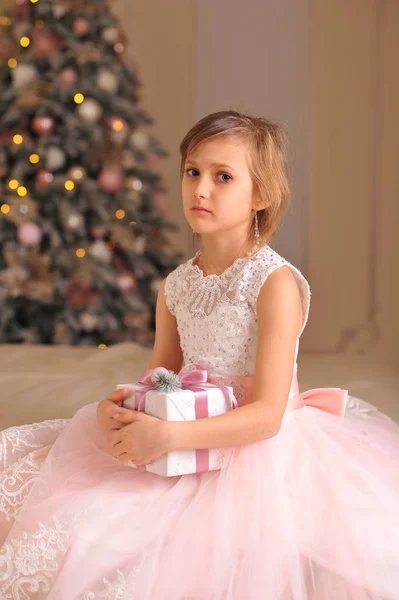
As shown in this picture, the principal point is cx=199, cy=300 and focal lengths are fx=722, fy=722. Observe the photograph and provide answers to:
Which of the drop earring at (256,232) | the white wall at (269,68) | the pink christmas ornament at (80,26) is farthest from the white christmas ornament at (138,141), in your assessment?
the drop earring at (256,232)

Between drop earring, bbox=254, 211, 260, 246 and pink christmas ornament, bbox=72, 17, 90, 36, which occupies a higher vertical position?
pink christmas ornament, bbox=72, 17, 90, 36

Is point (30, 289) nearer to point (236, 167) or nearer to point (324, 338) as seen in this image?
point (324, 338)

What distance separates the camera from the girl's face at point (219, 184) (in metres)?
1.67

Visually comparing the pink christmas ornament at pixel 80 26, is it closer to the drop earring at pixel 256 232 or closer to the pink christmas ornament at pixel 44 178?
the pink christmas ornament at pixel 44 178

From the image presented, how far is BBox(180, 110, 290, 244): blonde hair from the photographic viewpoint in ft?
5.55

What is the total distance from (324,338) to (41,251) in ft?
6.98

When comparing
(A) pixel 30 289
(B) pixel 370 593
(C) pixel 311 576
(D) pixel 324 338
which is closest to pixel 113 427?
(C) pixel 311 576

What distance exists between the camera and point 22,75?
169 inches

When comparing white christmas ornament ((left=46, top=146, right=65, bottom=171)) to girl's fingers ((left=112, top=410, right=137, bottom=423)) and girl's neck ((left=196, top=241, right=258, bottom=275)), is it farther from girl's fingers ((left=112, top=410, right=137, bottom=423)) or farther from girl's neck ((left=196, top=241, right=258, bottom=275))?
girl's fingers ((left=112, top=410, right=137, bottom=423))

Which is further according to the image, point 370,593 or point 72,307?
point 72,307

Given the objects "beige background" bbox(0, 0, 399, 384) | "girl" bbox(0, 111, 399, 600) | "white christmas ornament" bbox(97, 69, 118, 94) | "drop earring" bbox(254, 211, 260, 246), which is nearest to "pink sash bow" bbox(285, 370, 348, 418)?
"girl" bbox(0, 111, 399, 600)

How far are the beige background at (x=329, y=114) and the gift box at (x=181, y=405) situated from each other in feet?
11.8

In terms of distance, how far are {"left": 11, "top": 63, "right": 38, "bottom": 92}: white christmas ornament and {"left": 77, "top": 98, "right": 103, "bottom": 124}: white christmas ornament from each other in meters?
0.33

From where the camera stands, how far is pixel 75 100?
4.39m
